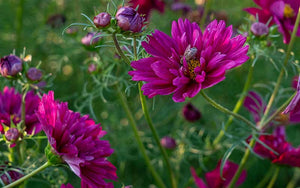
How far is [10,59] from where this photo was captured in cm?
79

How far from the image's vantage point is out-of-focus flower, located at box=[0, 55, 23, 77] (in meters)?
0.78

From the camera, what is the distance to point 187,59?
2.37ft

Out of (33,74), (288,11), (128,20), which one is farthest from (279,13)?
(33,74)

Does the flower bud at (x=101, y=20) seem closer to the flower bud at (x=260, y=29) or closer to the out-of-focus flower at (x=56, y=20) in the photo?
the flower bud at (x=260, y=29)

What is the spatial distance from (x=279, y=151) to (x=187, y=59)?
1.18 feet

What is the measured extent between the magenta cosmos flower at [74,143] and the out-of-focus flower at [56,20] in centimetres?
93

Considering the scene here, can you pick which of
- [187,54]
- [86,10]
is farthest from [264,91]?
[187,54]

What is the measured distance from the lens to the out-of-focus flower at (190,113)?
126cm

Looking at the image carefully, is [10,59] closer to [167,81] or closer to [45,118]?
[45,118]

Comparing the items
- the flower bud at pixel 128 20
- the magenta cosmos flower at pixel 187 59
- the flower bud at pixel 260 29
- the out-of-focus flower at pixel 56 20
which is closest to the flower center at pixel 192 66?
the magenta cosmos flower at pixel 187 59

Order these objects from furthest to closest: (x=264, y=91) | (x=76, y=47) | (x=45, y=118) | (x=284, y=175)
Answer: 1. (x=264, y=91)
2. (x=284, y=175)
3. (x=76, y=47)
4. (x=45, y=118)

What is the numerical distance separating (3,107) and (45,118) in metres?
0.24

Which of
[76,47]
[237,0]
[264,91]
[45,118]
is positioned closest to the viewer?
[45,118]

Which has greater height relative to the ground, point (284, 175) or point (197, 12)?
point (197, 12)
